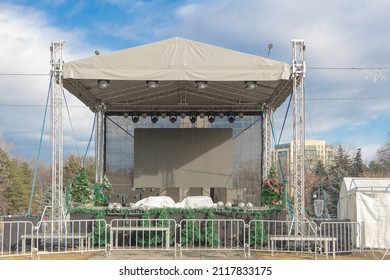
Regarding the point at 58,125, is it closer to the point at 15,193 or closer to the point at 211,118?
the point at 211,118

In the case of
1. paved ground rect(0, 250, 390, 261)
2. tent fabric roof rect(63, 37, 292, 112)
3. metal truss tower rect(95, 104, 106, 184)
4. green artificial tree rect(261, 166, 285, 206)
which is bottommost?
paved ground rect(0, 250, 390, 261)

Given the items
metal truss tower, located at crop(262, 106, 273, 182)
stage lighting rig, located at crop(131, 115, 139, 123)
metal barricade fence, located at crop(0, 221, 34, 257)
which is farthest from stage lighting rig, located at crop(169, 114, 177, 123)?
metal barricade fence, located at crop(0, 221, 34, 257)

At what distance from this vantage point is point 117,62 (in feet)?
37.3

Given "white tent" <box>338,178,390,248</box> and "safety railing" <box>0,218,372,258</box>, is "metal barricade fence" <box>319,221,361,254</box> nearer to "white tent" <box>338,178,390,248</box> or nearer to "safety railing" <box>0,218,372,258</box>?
"safety railing" <box>0,218,372,258</box>

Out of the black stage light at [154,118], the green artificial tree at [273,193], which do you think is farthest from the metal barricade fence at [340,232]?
the black stage light at [154,118]

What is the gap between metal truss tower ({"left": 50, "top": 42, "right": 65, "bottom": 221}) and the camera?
11.2 meters

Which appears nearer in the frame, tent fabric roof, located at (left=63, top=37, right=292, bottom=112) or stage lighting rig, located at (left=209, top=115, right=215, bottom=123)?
tent fabric roof, located at (left=63, top=37, right=292, bottom=112)

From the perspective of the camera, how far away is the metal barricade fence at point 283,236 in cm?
1034

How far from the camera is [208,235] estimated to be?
11477mm

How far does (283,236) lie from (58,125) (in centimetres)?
589

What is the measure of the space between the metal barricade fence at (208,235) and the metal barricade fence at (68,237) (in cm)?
194

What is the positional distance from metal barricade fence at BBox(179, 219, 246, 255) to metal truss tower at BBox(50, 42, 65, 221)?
2.98 m

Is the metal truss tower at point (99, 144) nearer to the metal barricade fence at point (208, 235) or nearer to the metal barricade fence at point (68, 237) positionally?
the metal barricade fence at point (68, 237)

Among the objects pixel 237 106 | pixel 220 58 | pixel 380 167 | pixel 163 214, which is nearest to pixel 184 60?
pixel 220 58
